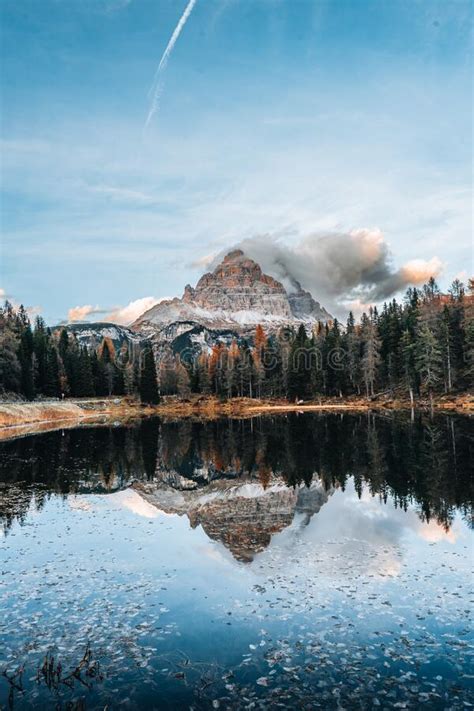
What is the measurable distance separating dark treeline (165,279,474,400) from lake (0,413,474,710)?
2385 inches

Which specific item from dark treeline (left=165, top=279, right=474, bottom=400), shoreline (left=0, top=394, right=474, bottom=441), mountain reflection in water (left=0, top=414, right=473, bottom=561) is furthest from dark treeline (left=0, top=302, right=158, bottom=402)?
mountain reflection in water (left=0, top=414, right=473, bottom=561)

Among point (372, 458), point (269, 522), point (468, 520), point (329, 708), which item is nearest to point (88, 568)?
point (269, 522)

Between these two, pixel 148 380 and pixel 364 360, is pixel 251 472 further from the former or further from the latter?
pixel 148 380

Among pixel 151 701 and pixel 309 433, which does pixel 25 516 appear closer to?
pixel 151 701

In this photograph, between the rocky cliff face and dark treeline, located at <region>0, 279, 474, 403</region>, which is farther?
dark treeline, located at <region>0, 279, 474, 403</region>

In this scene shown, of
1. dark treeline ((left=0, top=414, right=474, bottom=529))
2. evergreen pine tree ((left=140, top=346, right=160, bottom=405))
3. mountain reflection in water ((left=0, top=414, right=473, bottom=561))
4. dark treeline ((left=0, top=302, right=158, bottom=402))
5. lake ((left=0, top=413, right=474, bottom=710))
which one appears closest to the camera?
lake ((left=0, top=413, right=474, bottom=710))

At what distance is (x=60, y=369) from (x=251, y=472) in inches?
3817

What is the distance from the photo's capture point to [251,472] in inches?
1374

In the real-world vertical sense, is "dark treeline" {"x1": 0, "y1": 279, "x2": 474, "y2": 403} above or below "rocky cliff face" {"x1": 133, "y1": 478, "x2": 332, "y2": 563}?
above

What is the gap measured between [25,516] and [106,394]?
11246 centimetres

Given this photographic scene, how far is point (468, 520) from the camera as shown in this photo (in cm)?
2078

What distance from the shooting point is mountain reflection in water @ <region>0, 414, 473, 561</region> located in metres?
23.3

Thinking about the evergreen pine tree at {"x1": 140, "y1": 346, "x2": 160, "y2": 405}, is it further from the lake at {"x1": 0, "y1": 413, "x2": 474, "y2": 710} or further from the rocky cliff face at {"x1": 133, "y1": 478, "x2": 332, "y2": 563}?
the rocky cliff face at {"x1": 133, "y1": 478, "x2": 332, "y2": 563}

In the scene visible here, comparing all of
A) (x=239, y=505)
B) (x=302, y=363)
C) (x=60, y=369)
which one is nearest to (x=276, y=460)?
(x=239, y=505)
